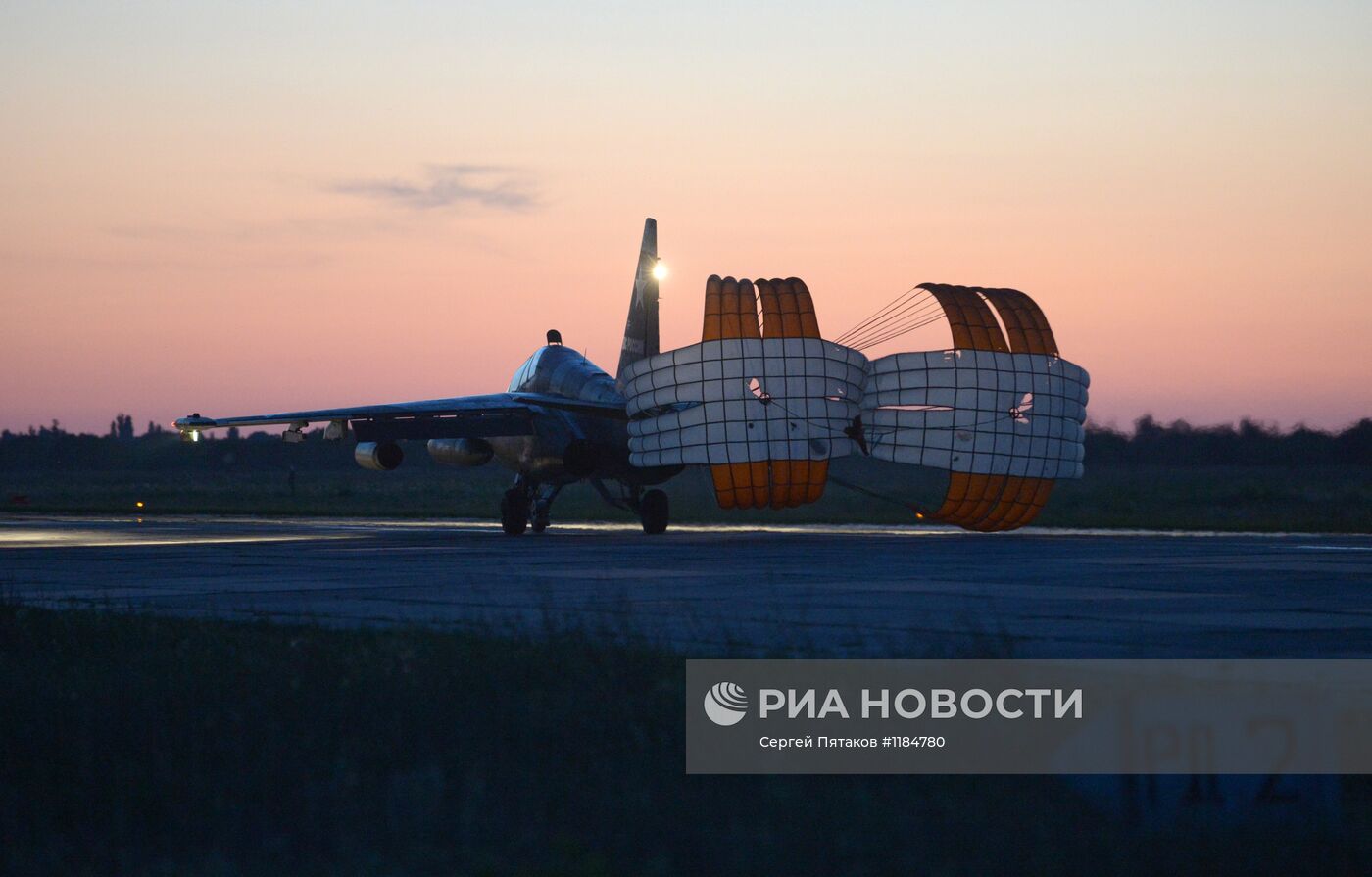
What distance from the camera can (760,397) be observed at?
83.3ft

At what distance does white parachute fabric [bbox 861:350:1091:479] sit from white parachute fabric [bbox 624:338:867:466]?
23.4 inches

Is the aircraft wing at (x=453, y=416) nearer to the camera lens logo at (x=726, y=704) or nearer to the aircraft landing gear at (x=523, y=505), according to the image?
the aircraft landing gear at (x=523, y=505)

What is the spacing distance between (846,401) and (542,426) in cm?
905

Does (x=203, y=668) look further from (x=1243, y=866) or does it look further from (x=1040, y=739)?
(x=1243, y=866)

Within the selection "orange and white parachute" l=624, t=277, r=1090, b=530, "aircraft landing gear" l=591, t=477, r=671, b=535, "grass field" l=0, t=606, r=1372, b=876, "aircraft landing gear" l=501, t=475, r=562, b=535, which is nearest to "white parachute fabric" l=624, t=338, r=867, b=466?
"orange and white parachute" l=624, t=277, r=1090, b=530

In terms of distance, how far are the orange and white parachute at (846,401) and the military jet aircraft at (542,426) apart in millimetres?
5439

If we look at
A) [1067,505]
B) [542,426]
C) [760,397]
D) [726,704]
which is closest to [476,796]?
[726,704]

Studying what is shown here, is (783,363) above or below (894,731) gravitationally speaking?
above

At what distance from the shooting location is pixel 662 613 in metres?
14.5

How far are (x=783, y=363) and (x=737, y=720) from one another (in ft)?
56.1

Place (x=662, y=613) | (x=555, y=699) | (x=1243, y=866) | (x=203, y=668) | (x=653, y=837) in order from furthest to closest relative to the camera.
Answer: (x=662, y=613), (x=203, y=668), (x=555, y=699), (x=653, y=837), (x=1243, y=866)

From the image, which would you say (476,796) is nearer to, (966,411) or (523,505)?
(966,411)

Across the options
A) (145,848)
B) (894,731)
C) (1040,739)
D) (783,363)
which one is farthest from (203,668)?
(783,363)

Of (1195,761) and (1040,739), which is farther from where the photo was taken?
(1040,739)
